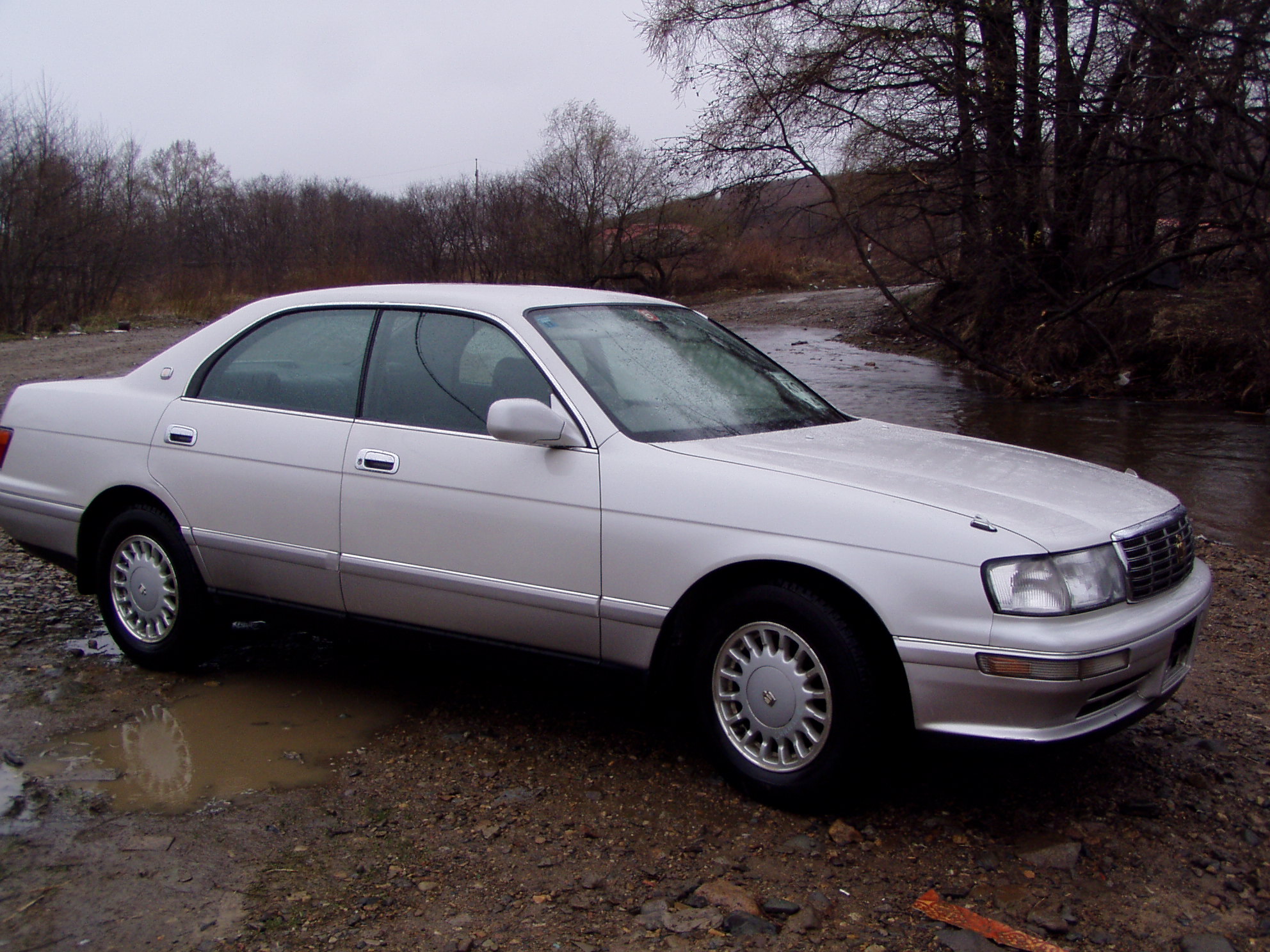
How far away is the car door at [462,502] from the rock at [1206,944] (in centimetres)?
184

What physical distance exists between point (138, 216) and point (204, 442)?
30821 millimetres

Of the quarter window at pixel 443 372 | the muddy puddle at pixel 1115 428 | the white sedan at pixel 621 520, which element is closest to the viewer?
the white sedan at pixel 621 520

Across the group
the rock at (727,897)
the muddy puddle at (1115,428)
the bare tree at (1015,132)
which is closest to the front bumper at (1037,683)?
the rock at (727,897)

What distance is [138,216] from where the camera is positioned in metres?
31.8

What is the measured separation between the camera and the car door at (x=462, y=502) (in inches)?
144

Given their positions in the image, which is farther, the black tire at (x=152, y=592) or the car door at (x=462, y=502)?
the black tire at (x=152, y=592)

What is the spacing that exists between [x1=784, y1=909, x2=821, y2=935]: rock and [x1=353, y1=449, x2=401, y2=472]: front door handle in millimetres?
2023

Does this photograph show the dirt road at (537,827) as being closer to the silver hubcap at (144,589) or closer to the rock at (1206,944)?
the rock at (1206,944)

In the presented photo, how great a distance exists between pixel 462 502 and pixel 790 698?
1.28 m

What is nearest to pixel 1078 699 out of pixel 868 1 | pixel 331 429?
pixel 331 429

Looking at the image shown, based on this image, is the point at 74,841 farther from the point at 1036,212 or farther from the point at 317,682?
the point at 1036,212

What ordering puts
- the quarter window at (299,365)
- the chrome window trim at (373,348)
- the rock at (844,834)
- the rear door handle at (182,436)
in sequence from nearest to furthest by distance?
1. the rock at (844,834)
2. the chrome window trim at (373,348)
3. the quarter window at (299,365)
4. the rear door handle at (182,436)

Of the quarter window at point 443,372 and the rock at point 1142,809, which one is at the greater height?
the quarter window at point 443,372

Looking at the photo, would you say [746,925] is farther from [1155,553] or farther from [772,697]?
[1155,553]
